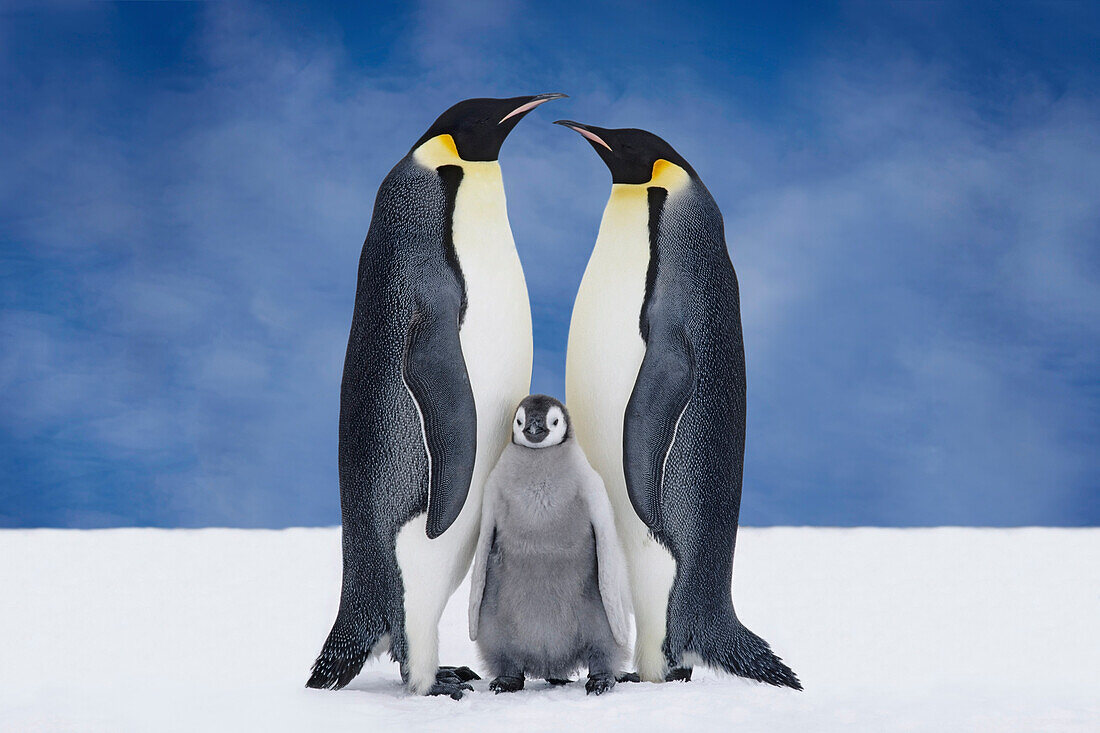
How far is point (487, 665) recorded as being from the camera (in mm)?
2279

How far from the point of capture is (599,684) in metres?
2.15

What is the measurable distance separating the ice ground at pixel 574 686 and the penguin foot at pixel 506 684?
0.03 metres

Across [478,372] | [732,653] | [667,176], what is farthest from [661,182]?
[732,653]

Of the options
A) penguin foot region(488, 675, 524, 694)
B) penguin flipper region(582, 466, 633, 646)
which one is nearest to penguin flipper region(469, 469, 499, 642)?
penguin foot region(488, 675, 524, 694)

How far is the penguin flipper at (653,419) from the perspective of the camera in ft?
7.32

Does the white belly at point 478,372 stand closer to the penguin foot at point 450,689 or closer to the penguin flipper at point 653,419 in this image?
the penguin foot at point 450,689

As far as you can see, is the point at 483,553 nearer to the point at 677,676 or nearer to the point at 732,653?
the point at 677,676

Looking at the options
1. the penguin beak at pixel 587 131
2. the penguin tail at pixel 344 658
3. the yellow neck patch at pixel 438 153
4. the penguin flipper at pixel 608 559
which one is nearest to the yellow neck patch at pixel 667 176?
the penguin beak at pixel 587 131

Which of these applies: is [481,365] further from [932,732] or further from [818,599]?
[818,599]

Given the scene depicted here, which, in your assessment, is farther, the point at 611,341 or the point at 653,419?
the point at 611,341

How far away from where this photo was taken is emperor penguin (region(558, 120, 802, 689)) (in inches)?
92.4

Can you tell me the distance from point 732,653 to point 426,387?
95 cm

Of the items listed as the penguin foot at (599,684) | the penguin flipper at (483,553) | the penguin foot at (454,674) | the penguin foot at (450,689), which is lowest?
the penguin foot at (450,689)

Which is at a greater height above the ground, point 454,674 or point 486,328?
point 486,328
